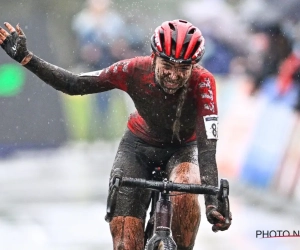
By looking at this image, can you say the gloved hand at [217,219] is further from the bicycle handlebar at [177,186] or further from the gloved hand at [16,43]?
the gloved hand at [16,43]

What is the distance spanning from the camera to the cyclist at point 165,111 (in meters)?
5.45

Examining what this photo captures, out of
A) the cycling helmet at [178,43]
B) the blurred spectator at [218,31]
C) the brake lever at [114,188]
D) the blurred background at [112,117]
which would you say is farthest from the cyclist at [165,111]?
the blurred spectator at [218,31]

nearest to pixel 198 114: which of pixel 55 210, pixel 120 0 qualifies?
pixel 55 210

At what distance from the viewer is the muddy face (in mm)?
5398

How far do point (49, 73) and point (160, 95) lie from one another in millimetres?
747

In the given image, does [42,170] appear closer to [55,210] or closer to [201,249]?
[55,210]

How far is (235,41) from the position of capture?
12039 mm

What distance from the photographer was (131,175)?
5.87 metres

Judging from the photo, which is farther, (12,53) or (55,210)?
(55,210)

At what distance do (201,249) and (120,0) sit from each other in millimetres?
5802

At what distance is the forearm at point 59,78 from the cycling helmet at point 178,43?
1.97 ft

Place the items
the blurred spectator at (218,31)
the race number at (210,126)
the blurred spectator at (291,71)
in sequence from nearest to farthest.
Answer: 1. the race number at (210,126)
2. the blurred spectator at (291,71)
3. the blurred spectator at (218,31)

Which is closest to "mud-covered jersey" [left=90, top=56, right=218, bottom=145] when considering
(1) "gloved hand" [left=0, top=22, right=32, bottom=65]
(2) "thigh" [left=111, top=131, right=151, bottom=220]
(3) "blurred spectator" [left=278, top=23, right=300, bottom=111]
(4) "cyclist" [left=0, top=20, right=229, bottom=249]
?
(4) "cyclist" [left=0, top=20, right=229, bottom=249]

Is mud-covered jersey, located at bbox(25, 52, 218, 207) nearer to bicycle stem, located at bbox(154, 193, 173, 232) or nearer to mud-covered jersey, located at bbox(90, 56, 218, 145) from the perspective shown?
mud-covered jersey, located at bbox(90, 56, 218, 145)
